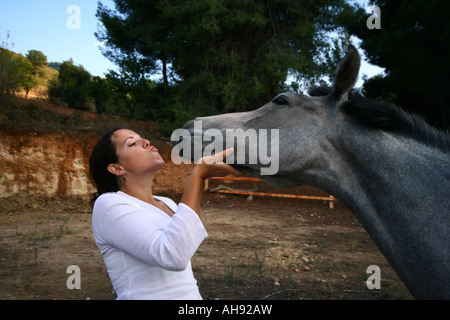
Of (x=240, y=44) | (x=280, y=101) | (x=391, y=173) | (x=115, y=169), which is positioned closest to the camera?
(x=115, y=169)

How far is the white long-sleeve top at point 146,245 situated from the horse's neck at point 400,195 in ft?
3.90

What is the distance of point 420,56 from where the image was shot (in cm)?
974

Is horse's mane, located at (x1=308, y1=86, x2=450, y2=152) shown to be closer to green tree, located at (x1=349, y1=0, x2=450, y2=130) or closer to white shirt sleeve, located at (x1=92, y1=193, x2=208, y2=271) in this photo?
white shirt sleeve, located at (x1=92, y1=193, x2=208, y2=271)

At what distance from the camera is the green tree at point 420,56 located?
924 cm

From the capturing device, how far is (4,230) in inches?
307

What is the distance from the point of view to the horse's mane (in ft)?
6.82

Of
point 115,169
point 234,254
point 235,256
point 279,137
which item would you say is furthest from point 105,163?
point 234,254

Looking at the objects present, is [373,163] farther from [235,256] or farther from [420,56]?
[420,56]

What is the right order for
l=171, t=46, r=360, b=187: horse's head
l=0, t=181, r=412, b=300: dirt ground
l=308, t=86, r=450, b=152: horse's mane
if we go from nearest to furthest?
1. l=308, t=86, r=450, b=152: horse's mane
2. l=171, t=46, r=360, b=187: horse's head
3. l=0, t=181, r=412, b=300: dirt ground

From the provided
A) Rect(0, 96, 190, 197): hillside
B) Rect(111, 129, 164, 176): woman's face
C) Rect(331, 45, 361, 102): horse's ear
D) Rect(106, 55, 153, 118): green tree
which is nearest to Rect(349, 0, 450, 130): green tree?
Rect(331, 45, 361, 102): horse's ear

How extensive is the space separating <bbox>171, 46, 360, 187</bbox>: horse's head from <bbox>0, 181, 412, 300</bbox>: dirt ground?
2567mm

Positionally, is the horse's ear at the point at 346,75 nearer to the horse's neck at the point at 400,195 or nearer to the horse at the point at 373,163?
the horse at the point at 373,163

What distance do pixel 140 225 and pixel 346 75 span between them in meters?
1.73

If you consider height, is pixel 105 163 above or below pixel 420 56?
below
